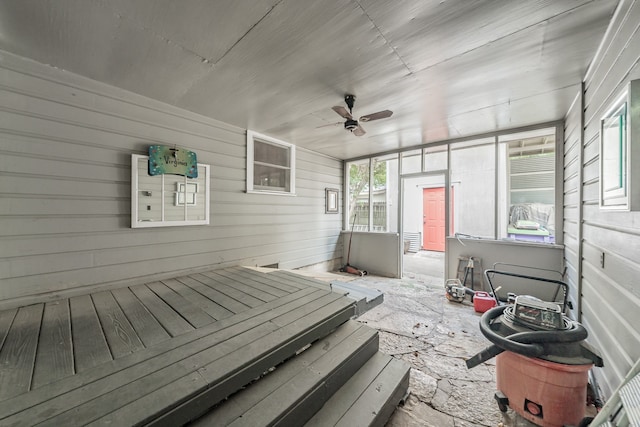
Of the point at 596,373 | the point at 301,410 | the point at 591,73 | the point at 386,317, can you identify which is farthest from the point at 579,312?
the point at 301,410

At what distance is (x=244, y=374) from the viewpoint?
1.40 metres

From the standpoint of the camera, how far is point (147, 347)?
1532mm

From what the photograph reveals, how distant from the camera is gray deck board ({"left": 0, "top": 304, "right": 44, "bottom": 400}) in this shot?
119 centimetres

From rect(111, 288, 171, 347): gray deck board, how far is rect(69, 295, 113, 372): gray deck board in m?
0.19

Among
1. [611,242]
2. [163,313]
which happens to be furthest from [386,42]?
[163,313]

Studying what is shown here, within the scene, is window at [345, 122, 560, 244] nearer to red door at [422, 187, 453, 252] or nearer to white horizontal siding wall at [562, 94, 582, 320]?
white horizontal siding wall at [562, 94, 582, 320]

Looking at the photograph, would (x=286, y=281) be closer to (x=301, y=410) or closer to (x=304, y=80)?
(x=301, y=410)

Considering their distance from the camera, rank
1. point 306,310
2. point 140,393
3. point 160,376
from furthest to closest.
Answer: point 306,310, point 160,376, point 140,393

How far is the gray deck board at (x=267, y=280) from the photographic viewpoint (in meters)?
2.72

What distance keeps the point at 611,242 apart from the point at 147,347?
3.36 metres

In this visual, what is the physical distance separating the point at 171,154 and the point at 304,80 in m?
1.90

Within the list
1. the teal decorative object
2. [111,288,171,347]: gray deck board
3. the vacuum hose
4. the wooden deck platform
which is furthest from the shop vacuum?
the teal decorative object

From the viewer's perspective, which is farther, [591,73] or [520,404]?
[591,73]

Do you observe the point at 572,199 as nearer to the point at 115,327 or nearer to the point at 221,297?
the point at 221,297
